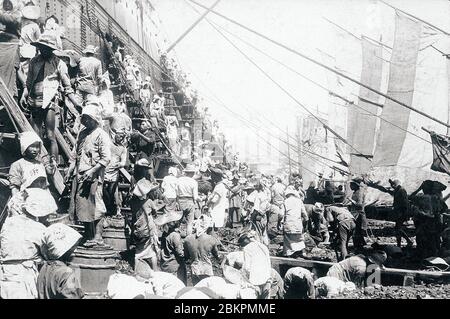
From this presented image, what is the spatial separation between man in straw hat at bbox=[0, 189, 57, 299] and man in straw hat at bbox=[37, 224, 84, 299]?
0.29 ft

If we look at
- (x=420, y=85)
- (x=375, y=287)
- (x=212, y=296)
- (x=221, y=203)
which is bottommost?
(x=375, y=287)

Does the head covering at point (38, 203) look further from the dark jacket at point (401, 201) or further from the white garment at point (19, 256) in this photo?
the dark jacket at point (401, 201)

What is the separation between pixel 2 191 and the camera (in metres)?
5.15

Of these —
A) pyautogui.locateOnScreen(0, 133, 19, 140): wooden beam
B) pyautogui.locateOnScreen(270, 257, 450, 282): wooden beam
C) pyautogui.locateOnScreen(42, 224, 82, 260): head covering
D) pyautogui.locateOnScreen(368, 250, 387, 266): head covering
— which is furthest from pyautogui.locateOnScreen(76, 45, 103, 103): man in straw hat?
pyautogui.locateOnScreen(368, 250, 387, 266): head covering

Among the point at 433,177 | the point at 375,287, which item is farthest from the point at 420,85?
the point at 375,287

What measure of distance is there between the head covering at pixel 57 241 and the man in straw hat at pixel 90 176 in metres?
1.30

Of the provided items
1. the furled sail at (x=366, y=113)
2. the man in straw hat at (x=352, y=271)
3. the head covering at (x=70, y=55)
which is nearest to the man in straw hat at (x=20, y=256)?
the head covering at (x=70, y=55)

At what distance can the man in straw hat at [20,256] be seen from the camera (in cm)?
371

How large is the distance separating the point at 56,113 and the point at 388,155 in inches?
843

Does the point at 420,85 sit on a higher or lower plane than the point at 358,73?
lower

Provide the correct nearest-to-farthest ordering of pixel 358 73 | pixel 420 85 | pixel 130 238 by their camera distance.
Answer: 1. pixel 130 238
2. pixel 420 85
3. pixel 358 73

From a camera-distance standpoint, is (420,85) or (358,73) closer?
(420,85)

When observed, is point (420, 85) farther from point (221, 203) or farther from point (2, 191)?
point (2, 191)
